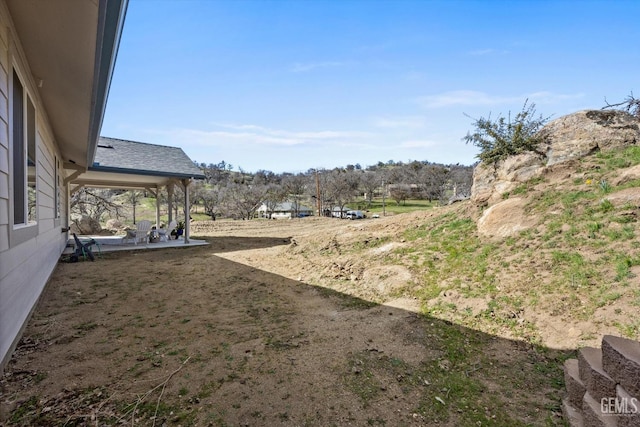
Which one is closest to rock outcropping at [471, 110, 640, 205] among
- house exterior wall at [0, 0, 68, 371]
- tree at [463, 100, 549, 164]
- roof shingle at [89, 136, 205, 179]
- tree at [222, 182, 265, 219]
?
tree at [463, 100, 549, 164]

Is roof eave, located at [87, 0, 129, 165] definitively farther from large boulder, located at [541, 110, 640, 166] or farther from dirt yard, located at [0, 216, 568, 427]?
large boulder, located at [541, 110, 640, 166]

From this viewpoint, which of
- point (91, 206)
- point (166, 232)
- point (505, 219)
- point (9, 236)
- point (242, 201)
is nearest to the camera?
point (9, 236)

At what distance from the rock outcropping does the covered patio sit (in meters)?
8.98

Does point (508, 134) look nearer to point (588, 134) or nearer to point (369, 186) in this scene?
point (588, 134)

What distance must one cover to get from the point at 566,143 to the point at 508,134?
1030 millimetres

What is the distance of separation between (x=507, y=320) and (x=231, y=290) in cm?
389

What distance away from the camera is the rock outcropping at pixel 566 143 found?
18.0ft

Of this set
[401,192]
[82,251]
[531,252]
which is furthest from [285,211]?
[531,252]

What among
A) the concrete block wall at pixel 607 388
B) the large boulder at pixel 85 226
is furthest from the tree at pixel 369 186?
the concrete block wall at pixel 607 388

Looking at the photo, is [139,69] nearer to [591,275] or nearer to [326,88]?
[326,88]

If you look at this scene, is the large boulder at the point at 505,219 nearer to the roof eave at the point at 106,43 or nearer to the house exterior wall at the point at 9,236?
the roof eave at the point at 106,43

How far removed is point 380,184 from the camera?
1403 inches

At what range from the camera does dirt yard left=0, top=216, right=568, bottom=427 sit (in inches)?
73.7

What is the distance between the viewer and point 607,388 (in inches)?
62.2
